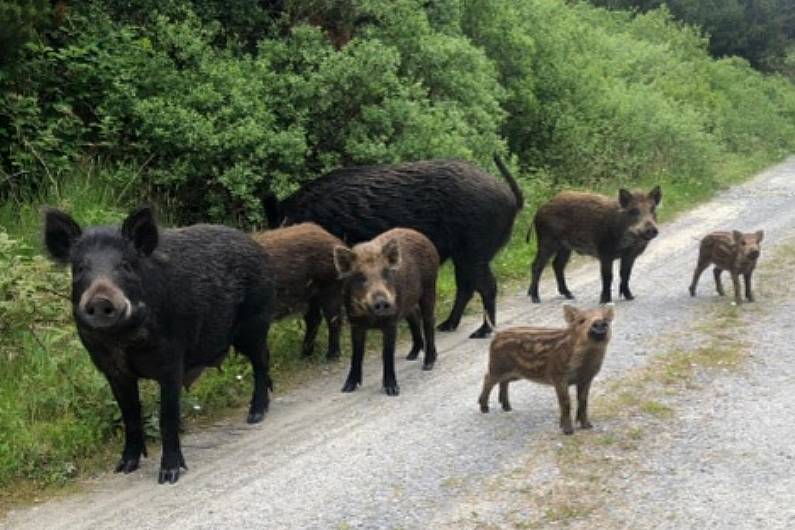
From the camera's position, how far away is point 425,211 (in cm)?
1012

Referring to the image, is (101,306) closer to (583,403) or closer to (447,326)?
(583,403)

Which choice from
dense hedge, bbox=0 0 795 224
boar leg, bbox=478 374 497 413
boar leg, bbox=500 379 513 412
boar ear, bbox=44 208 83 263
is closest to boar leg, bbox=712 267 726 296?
dense hedge, bbox=0 0 795 224

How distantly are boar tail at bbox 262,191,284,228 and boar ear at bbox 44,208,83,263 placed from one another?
3.65 metres

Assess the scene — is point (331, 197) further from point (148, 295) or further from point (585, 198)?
point (148, 295)

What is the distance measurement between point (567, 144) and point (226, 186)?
9.62 m

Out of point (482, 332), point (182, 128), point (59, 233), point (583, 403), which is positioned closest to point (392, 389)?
point (583, 403)

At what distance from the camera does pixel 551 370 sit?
6.98 m

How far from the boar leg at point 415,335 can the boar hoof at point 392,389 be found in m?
1.06

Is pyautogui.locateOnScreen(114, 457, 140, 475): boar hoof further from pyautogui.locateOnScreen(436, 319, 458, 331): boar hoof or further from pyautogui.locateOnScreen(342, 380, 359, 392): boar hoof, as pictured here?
A: pyautogui.locateOnScreen(436, 319, 458, 331): boar hoof

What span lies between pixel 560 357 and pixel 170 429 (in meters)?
2.54

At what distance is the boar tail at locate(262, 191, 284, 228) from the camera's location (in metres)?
9.91

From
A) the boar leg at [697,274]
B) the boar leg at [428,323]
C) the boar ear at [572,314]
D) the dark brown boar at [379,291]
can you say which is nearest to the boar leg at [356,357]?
the dark brown boar at [379,291]

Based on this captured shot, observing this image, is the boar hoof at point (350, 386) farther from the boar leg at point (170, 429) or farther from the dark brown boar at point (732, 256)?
the dark brown boar at point (732, 256)

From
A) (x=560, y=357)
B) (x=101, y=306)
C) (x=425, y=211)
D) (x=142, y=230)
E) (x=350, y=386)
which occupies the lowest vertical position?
(x=350, y=386)
